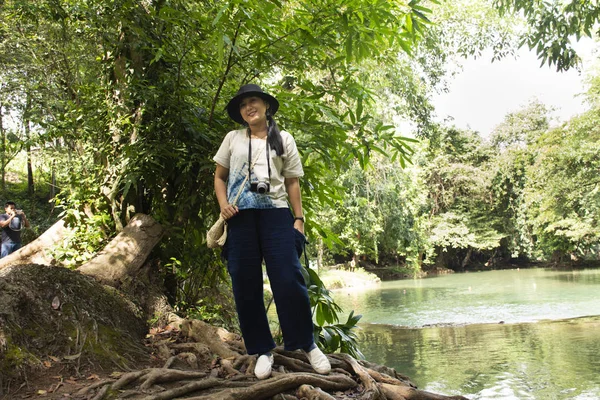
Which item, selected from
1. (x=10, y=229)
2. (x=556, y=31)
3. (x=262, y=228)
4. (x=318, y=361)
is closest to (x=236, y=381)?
(x=318, y=361)

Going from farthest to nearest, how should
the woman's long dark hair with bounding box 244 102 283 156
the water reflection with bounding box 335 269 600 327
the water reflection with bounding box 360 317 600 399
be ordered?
the water reflection with bounding box 335 269 600 327 < the water reflection with bounding box 360 317 600 399 < the woman's long dark hair with bounding box 244 102 283 156

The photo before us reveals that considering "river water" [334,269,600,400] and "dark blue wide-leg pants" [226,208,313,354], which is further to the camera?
"river water" [334,269,600,400]

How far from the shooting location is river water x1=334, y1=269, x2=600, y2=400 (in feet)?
24.0

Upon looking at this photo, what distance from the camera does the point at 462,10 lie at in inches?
461

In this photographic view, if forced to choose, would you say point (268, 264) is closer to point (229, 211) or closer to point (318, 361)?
point (229, 211)

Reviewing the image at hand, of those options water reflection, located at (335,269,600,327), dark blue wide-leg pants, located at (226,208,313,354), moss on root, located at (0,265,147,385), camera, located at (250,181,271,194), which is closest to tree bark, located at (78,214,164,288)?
moss on root, located at (0,265,147,385)

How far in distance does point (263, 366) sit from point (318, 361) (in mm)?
321

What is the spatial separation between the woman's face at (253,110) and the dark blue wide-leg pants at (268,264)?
19.7 inches

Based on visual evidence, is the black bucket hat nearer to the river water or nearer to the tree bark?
the tree bark

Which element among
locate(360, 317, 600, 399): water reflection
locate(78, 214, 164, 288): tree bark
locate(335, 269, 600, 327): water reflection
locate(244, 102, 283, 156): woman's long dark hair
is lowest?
locate(360, 317, 600, 399): water reflection

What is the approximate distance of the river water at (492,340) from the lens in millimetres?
7320

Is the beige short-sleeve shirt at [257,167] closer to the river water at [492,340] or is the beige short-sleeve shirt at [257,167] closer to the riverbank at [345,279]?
the river water at [492,340]

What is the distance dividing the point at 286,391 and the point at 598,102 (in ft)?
71.3

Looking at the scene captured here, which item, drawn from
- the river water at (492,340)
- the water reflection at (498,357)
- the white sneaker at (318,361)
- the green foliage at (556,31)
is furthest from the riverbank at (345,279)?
the white sneaker at (318,361)
